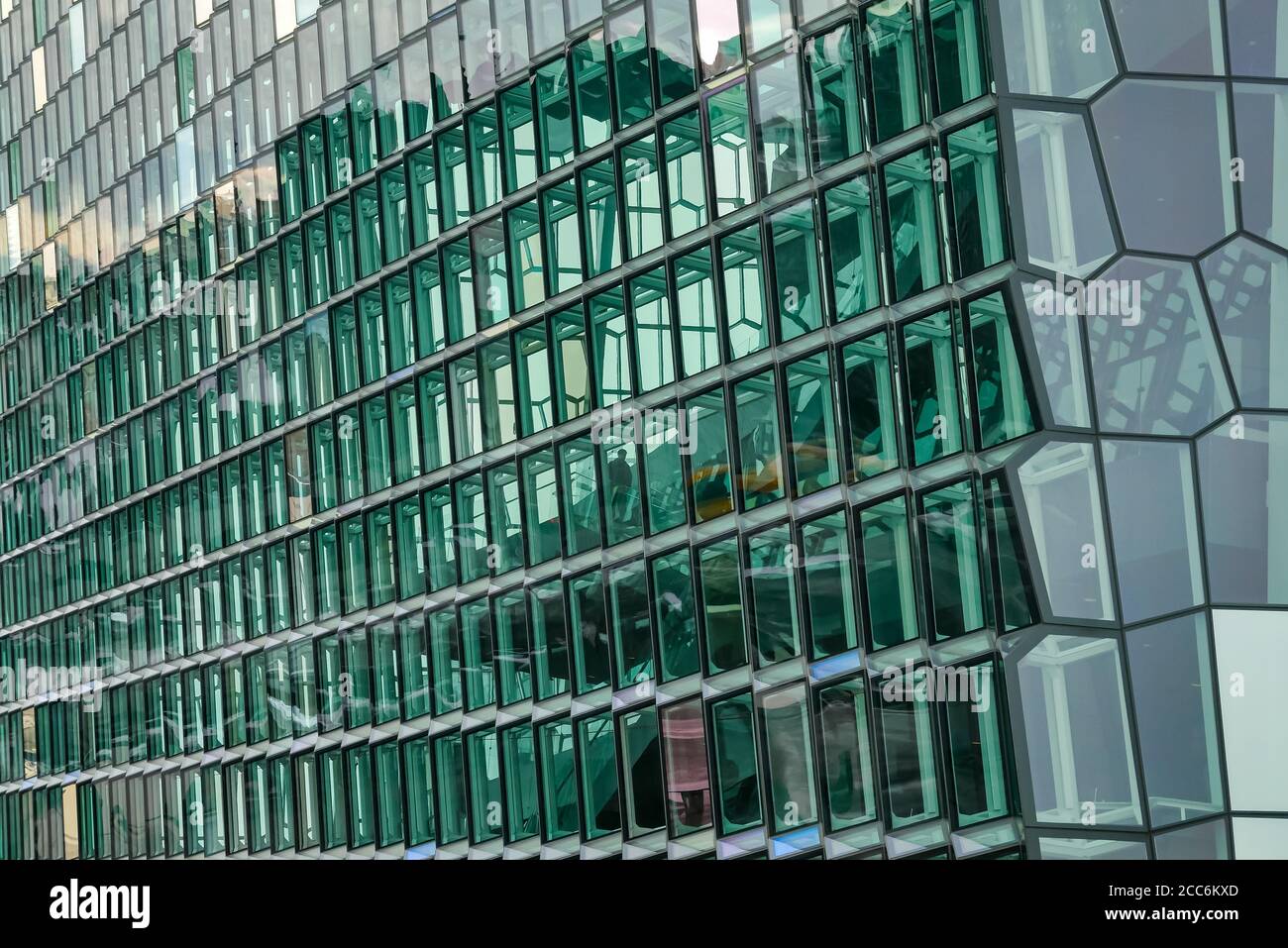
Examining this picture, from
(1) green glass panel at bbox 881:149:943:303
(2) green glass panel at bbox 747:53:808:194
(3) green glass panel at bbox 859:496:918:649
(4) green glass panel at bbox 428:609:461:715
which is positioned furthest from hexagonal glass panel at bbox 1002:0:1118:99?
(4) green glass panel at bbox 428:609:461:715

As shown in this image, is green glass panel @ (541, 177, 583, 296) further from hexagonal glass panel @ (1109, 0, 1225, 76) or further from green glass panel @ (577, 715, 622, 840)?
hexagonal glass panel @ (1109, 0, 1225, 76)

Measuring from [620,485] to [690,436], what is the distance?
1.58 m

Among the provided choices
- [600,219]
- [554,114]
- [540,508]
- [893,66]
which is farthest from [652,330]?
[893,66]

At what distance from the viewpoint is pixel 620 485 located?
22.8m

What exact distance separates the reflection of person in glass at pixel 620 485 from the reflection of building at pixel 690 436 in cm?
6

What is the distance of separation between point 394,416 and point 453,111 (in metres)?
5.20

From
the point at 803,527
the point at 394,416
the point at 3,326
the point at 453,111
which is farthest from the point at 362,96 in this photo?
the point at 3,326

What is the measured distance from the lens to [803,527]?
20.1m

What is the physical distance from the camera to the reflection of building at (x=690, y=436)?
1722 cm

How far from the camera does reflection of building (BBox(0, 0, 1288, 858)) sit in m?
17.2

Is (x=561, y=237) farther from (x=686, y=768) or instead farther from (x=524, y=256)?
(x=686, y=768)

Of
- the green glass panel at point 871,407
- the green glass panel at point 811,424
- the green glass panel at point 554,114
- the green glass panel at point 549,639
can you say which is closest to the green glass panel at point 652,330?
the green glass panel at point 811,424

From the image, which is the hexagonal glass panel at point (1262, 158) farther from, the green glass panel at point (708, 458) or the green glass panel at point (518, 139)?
the green glass panel at point (518, 139)

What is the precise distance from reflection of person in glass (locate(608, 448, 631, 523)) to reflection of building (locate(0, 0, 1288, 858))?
60 millimetres
